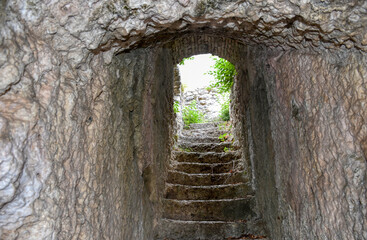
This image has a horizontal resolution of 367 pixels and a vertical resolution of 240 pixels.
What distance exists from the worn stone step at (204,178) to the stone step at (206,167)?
213mm

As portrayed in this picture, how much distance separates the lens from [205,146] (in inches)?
215

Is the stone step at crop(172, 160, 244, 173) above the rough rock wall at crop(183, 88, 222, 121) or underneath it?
underneath

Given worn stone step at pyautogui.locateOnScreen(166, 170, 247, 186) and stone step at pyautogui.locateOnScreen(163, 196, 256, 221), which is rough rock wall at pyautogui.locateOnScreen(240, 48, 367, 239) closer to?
stone step at pyautogui.locateOnScreen(163, 196, 256, 221)

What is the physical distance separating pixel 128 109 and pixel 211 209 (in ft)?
6.87

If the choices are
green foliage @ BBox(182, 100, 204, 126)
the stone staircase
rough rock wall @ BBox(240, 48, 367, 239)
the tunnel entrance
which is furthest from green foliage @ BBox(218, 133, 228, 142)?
rough rock wall @ BBox(240, 48, 367, 239)

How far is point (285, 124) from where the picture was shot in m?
2.25

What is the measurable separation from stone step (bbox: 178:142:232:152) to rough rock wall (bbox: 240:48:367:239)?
254 centimetres

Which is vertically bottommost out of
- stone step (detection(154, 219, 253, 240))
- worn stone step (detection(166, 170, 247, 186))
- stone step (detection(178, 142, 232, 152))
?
stone step (detection(154, 219, 253, 240))

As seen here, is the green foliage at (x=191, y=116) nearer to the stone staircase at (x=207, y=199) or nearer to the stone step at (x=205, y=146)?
the stone step at (x=205, y=146)

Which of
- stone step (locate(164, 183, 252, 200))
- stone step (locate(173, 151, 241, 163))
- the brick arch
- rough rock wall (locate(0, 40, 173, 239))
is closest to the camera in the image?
rough rock wall (locate(0, 40, 173, 239))

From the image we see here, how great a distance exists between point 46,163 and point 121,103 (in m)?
0.91

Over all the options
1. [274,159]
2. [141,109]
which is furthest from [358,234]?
[141,109]

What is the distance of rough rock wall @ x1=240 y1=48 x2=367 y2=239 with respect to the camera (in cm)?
138

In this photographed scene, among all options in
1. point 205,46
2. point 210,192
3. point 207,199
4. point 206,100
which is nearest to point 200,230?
point 207,199
